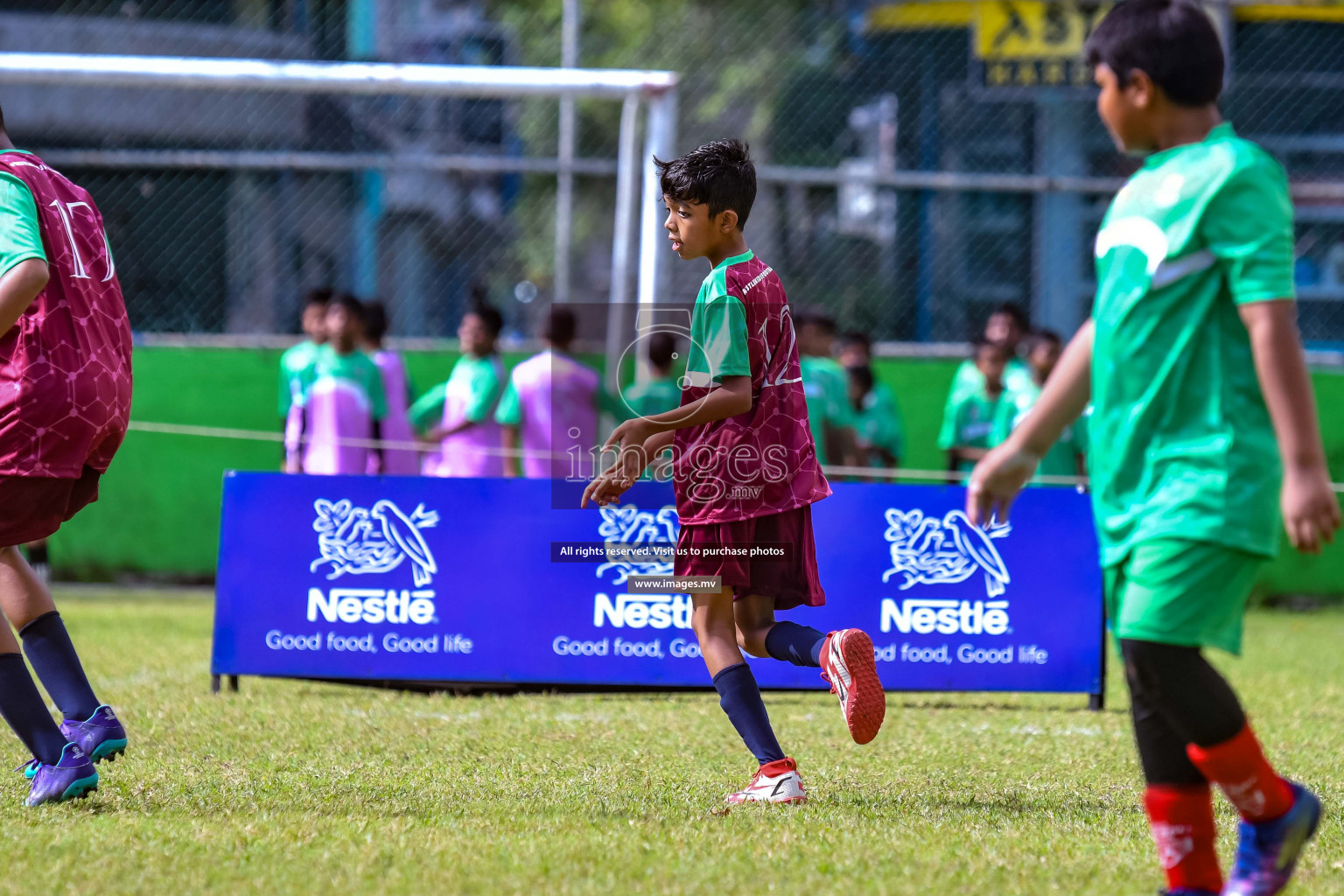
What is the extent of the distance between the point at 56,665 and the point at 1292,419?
3.30m

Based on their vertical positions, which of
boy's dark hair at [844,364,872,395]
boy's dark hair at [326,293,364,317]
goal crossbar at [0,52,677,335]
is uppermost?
goal crossbar at [0,52,677,335]

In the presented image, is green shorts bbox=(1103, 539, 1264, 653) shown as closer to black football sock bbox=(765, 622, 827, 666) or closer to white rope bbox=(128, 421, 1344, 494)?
black football sock bbox=(765, 622, 827, 666)

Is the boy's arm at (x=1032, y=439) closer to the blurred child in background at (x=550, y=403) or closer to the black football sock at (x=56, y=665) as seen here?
the black football sock at (x=56, y=665)

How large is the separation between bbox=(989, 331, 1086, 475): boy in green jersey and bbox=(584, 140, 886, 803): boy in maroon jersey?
5.47m

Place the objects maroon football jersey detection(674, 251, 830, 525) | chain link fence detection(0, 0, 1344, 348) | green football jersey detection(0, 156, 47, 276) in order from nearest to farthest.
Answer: green football jersey detection(0, 156, 47, 276)
maroon football jersey detection(674, 251, 830, 525)
chain link fence detection(0, 0, 1344, 348)

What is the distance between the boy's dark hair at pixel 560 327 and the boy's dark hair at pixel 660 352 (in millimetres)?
540

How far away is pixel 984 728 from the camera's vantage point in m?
6.02

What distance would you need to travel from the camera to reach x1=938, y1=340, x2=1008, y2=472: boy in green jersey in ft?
33.4

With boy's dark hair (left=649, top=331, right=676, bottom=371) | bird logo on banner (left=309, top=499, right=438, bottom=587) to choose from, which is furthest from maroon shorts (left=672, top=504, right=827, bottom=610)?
boy's dark hair (left=649, top=331, right=676, bottom=371)

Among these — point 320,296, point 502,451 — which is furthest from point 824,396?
point 320,296

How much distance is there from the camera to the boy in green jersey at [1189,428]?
274 centimetres

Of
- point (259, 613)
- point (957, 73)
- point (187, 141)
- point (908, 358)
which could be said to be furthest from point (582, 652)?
point (187, 141)

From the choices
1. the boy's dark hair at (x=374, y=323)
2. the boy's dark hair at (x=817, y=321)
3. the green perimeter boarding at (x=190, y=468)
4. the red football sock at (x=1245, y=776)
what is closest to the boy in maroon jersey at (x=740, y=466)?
the red football sock at (x=1245, y=776)

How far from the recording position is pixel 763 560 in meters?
4.25
